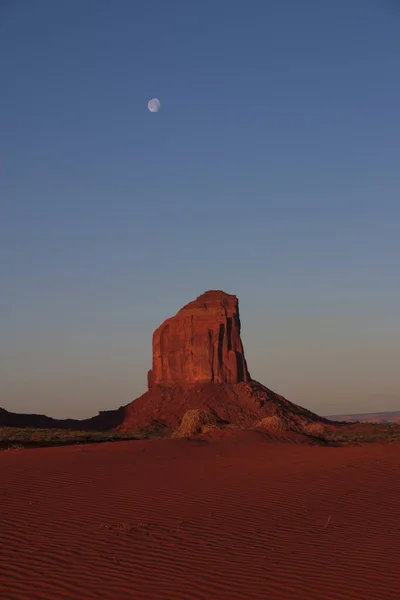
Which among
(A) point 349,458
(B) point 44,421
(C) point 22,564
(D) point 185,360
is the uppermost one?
(D) point 185,360

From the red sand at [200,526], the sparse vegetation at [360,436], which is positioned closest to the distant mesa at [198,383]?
the sparse vegetation at [360,436]

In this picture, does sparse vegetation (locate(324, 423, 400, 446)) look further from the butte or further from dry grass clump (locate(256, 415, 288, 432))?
the butte

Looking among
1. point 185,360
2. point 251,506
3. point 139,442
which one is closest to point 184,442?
point 139,442

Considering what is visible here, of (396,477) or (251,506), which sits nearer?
(251,506)

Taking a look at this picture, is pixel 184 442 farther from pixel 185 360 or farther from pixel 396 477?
pixel 185 360

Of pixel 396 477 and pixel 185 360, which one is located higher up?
pixel 185 360

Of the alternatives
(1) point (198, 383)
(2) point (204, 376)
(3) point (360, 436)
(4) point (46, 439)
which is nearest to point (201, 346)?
(2) point (204, 376)

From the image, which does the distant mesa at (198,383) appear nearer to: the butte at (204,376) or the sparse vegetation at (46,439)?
the butte at (204,376)
